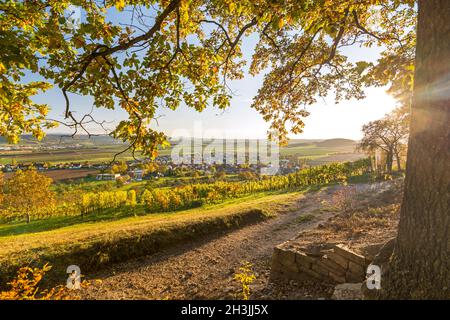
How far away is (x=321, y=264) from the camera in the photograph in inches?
222

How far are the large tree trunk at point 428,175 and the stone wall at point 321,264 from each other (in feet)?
8.46

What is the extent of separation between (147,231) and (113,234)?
147 centimetres

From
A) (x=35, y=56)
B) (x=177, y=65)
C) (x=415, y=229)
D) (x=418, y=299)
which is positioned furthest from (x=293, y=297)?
(x=35, y=56)

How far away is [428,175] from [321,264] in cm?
401

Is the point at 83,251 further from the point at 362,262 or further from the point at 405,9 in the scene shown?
the point at 405,9

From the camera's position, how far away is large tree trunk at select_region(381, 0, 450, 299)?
7.82 ft

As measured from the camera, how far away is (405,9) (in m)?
6.25

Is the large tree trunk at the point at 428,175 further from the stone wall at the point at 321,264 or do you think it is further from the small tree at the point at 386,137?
the small tree at the point at 386,137

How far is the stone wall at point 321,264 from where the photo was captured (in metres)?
4.98

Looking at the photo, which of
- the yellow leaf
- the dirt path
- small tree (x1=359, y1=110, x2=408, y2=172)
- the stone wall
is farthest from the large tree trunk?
small tree (x1=359, y1=110, x2=408, y2=172)

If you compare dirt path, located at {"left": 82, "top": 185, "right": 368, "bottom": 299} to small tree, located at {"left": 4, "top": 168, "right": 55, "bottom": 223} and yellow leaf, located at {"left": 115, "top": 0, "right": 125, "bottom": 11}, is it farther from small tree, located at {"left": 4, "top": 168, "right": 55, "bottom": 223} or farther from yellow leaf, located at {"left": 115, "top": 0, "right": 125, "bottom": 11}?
small tree, located at {"left": 4, "top": 168, "right": 55, "bottom": 223}

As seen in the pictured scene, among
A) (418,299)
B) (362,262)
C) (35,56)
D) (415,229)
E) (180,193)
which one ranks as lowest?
(180,193)

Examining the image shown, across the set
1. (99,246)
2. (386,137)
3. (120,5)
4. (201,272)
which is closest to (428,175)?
(120,5)

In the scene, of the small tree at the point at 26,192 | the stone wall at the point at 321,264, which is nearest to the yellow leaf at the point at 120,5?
the stone wall at the point at 321,264
